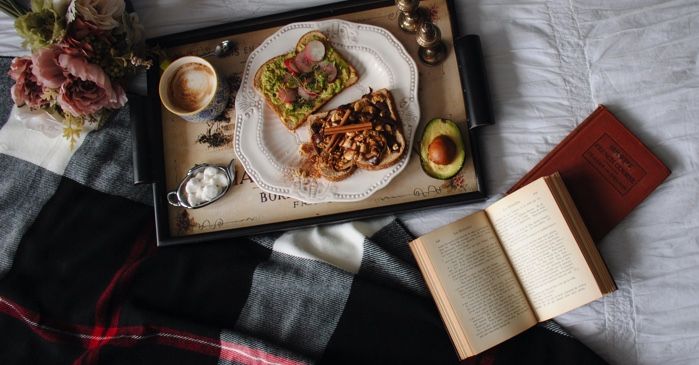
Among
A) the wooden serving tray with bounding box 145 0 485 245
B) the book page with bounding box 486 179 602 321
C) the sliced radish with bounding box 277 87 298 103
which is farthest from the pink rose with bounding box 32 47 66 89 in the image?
the book page with bounding box 486 179 602 321

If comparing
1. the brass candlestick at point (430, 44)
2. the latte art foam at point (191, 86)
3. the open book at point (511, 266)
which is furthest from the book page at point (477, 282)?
the latte art foam at point (191, 86)

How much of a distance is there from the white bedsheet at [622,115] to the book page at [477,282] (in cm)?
8

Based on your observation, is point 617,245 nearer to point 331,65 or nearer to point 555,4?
point 555,4

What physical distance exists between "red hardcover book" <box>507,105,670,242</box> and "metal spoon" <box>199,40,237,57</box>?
0.73 m

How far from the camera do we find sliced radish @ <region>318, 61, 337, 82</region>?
1176 millimetres

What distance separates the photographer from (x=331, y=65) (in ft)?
3.86

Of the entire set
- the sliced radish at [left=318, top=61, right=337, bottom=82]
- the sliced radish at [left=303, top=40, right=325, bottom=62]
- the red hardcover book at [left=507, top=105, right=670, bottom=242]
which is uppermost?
the sliced radish at [left=303, top=40, right=325, bottom=62]

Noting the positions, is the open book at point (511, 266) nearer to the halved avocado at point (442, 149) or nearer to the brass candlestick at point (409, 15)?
the halved avocado at point (442, 149)

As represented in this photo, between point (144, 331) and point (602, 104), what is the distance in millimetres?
1134

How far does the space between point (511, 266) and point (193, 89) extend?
81 centimetres

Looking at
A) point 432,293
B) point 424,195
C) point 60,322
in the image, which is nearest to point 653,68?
point 424,195

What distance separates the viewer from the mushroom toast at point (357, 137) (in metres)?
1.11

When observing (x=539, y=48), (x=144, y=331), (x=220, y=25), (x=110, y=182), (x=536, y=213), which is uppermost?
(x=220, y=25)

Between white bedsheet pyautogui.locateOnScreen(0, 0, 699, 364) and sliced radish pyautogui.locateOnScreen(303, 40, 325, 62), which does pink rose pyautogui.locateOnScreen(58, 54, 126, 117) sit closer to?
sliced radish pyautogui.locateOnScreen(303, 40, 325, 62)
